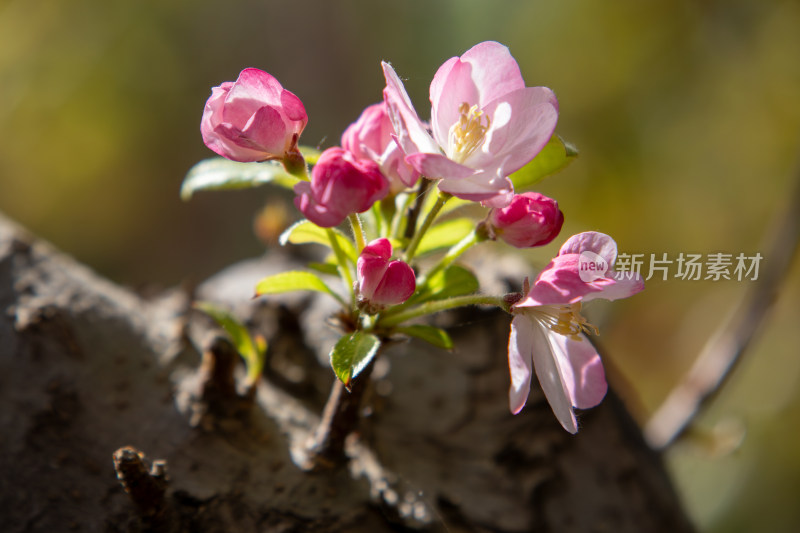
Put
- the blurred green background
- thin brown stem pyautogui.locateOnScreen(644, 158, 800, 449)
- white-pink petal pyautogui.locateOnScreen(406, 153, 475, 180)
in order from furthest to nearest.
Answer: the blurred green background → thin brown stem pyautogui.locateOnScreen(644, 158, 800, 449) → white-pink petal pyautogui.locateOnScreen(406, 153, 475, 180)

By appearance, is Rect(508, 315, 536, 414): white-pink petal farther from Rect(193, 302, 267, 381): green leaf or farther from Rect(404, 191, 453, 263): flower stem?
Rect(193, 302, 267, 381): green leaf

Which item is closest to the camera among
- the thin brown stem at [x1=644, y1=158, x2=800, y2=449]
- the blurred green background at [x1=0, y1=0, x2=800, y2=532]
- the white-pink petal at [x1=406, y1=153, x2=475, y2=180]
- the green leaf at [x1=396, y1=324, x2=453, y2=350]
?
the white-pink petal at [x1=406, y1=153, x2=475, y2=180]

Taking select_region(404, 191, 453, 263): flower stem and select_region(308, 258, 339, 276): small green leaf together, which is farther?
select_region(308, 258, 339, 276): small green leaf

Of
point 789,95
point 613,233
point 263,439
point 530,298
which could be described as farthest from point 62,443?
point 789,95

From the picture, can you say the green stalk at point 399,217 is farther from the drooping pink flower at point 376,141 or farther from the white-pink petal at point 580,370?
the white-pink petal at point 580,370

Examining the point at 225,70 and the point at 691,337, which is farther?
the point at 225,70

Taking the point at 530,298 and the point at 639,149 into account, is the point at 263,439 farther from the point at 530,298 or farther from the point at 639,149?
the point at 639,149

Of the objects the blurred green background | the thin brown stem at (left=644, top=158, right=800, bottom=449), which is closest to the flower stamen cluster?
the thin brown stem at (left=644, top=158, right=800, bottom=449)
